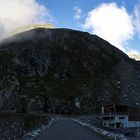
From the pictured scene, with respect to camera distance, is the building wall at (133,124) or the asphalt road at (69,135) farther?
the building wall at (133,124)

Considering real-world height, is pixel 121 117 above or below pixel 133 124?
above

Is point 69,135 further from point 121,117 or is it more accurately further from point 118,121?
point 121,117

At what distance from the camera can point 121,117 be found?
139 metres

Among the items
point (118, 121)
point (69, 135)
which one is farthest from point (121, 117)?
point (69, 135)

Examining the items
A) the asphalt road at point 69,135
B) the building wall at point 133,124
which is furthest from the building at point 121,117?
the asphalt road at point 69,135

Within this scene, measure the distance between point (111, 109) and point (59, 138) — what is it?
3591 inches

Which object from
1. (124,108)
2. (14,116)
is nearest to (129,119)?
(124,108)

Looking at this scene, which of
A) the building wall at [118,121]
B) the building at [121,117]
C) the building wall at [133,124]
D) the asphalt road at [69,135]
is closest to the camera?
the asphalt road at [69,135]

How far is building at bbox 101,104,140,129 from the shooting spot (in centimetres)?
13800

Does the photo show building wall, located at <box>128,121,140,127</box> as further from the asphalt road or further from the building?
the asphalt road

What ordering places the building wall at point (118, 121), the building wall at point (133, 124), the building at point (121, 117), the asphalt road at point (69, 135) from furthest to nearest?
the building wall at point (133, 124), the building at point (121, 117), the building wall at point (118, 121), the asphalt road at point (69, 135)

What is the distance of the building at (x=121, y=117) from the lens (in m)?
138

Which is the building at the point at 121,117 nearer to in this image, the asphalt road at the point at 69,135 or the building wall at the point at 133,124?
the building wall at the point at 133,124

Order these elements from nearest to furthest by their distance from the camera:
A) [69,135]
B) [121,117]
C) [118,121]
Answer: [69,135] < [118,121] < [121,117]
